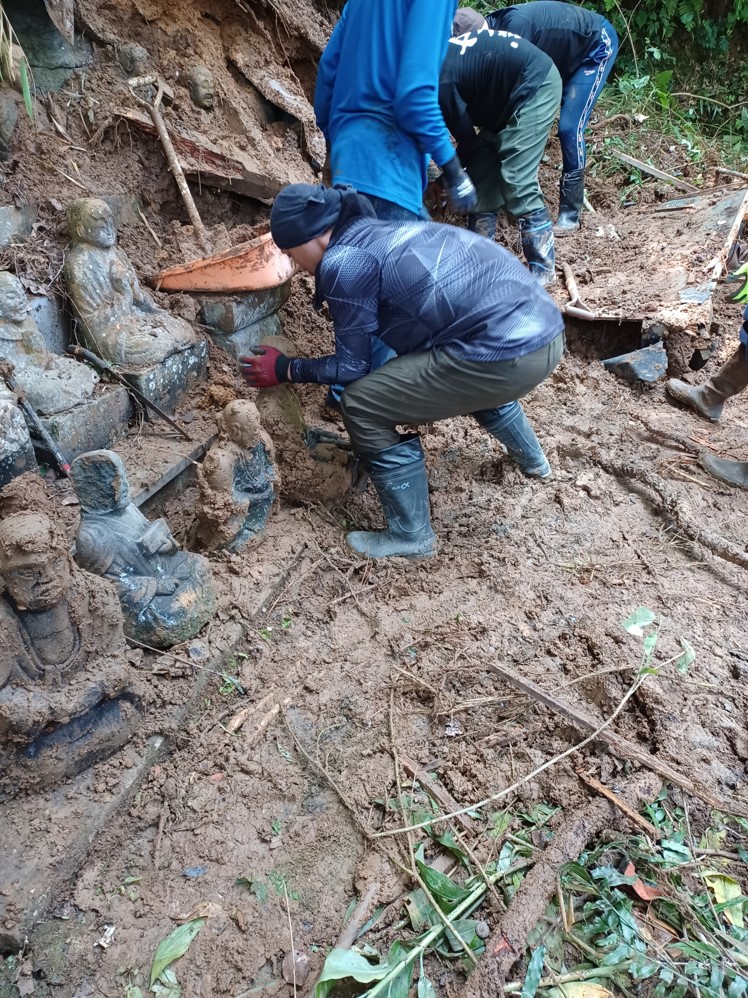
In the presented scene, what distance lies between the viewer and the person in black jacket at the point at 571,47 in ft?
15.5

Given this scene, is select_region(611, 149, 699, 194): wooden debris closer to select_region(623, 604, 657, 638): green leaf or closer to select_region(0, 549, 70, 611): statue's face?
select_region(623, 604, 657, 638): green leaf

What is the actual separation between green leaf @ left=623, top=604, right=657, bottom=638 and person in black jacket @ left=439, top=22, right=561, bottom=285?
313 centimetres

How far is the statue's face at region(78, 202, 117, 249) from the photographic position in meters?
3.65

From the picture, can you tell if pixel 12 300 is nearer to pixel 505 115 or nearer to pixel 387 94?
pixel 387 94

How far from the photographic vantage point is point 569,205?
5836 millimetres

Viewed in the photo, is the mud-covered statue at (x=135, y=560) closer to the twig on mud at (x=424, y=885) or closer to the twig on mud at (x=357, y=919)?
the twig on mud at (x=424, y=885)

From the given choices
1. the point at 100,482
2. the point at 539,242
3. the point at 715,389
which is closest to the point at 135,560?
the point at 100,482

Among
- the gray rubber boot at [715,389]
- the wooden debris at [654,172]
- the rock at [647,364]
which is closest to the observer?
the gray rubber boot at [715,389]

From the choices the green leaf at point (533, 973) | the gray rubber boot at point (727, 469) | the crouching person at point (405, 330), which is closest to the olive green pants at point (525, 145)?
the crouching person at point (405, 330)

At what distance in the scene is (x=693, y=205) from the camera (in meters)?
5.91

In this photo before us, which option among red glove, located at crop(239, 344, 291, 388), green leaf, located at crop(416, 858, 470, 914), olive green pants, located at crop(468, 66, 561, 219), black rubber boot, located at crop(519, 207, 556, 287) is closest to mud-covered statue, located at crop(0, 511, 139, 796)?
green leaf, located at crop(416, 858, 470, 914)

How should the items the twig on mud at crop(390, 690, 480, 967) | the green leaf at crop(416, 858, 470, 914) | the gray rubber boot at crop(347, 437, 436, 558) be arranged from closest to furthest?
the twig on mud at crop(390, 690, 480, 967), the green leaf at crop(416, 858, 470, 914), the gray rubber boot at crop(347, 437, 436, 558)

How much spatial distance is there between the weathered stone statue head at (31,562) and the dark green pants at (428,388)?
1520 millimetres

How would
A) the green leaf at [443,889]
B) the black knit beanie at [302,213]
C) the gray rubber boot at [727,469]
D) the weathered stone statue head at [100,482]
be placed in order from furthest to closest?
the gray rubber boot at [727,469], the black knit beanie at [302,213], the weathered stone statue head at [100,482], the green leaf at [443,889]
